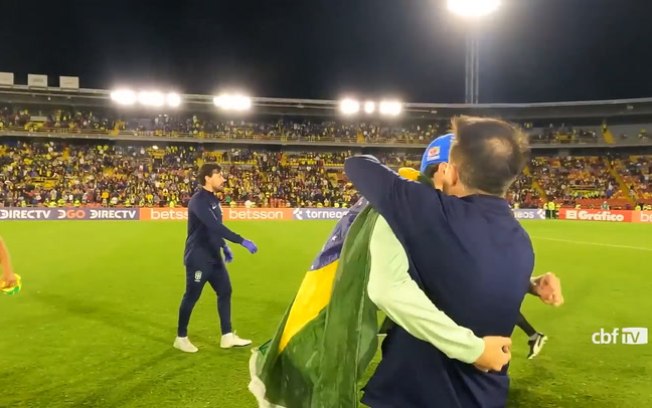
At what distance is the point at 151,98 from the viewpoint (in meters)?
42.2

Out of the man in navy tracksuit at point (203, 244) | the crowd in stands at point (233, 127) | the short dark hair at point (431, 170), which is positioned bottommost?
the man in navy tracksuit at point (203, 244)

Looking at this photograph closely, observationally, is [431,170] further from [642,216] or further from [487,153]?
[642,216]

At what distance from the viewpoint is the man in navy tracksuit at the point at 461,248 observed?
5.20ft

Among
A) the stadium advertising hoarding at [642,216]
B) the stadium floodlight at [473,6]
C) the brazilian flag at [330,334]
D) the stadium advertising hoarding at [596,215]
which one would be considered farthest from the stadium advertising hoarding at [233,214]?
the brazilian flag at [330,334]

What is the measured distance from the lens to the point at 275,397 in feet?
7.32

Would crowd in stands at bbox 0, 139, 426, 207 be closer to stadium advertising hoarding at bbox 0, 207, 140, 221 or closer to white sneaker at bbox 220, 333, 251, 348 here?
stadium advertising hoarding at bbox 0, 207, 140, 221

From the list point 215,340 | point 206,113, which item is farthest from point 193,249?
point 206,113

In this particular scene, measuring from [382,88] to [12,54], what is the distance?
3421 centimetres

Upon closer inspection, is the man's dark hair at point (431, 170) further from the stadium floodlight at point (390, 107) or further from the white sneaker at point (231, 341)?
the stadium floodlight at point (390, 107)

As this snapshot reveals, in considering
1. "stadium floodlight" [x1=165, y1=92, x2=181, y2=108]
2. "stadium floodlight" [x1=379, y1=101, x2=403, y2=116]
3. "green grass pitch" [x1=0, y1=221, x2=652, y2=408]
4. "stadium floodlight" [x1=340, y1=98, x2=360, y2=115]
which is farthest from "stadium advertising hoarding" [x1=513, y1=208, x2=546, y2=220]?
"stadium floodlight" [x1=165, y1=92, x2=181, y2=108]

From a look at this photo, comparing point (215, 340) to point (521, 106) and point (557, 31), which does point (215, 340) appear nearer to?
point (521, 106)

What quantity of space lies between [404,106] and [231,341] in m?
43.7

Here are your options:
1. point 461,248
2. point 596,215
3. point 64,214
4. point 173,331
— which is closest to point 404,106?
point 596,215

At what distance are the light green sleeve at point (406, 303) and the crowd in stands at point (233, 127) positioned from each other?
149 feet
